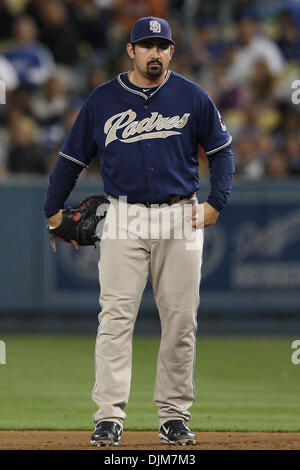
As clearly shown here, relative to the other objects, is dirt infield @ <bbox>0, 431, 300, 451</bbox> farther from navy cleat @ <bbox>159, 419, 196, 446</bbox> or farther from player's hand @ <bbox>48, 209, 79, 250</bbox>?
player's hand @ <bbox>48, 209, 79, 250</bbox>

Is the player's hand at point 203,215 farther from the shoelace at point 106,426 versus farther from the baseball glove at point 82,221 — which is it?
the shoelace at point 106,426

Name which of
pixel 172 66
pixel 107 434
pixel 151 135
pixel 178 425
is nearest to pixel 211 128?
pixel 151 135

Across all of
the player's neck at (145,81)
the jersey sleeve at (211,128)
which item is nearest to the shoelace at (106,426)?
the jersey sleeve at (211,128)

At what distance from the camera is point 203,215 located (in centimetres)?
580

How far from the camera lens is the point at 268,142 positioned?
12828 millimetres

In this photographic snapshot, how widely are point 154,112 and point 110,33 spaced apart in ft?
33.7

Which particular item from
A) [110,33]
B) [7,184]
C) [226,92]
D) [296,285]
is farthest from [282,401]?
[110,33]

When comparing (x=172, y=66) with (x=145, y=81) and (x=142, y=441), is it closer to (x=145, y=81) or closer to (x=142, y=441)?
(x=145, y=81)

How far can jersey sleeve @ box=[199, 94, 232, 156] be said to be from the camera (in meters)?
5.79

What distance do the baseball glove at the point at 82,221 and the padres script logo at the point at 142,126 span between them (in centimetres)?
47

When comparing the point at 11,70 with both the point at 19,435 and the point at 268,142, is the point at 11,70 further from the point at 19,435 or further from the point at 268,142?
the point at 19,435

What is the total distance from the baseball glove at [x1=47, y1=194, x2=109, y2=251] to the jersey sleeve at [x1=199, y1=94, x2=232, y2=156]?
0.67m

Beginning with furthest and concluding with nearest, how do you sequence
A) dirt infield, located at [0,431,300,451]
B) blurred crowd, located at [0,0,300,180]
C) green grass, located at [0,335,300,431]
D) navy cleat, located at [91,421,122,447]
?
1. blurred crowd, located at [0,0,300,180]
2. green grass, located at [0,335,300,431]
3. dirt infield, located at [0,431,300,451]
4. navy cleat, located at [91,421,122,447]

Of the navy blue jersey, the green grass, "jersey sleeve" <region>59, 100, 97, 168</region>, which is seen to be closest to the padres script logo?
the navy blue jersey
